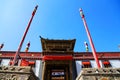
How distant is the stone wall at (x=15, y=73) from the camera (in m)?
7.76

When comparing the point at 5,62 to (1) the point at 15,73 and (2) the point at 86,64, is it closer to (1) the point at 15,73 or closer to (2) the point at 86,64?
(2) the point at 86,64

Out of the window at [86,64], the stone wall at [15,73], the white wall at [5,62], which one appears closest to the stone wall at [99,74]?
the stone wall at [15,73]

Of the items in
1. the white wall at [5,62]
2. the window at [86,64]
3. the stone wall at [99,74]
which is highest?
the white wall at [5,62]

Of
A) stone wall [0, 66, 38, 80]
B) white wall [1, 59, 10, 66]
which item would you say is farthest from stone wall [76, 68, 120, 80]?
white wall [1, 59, 10, 66]

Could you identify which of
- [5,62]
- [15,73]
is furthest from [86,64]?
[15,73]

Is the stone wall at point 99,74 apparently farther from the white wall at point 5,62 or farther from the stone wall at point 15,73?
the white wall at point 5,62

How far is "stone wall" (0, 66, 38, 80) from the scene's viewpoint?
776 centimetres

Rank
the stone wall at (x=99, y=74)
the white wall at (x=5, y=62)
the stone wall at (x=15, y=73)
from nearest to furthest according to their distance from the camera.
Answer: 1. the stone wall at (x=15, y=73)
2. the stone wall at (x=99, y=74)
3. the white wall at (x=5, y=62)

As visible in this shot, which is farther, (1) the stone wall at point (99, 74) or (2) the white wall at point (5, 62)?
(2) the white wall at point (5, 62)

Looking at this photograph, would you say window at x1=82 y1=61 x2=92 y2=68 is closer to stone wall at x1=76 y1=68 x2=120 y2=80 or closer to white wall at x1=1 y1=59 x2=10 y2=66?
stone wall at x1=76 y1=68 x2=120 y2=80

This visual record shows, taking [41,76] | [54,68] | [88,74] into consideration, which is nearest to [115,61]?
[54,68]

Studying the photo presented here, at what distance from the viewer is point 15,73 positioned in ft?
26.1

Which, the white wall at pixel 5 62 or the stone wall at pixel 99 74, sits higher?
the white wall at pixel 5 62

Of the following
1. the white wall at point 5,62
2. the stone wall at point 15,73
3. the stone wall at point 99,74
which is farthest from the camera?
the white wall at point 5,62
